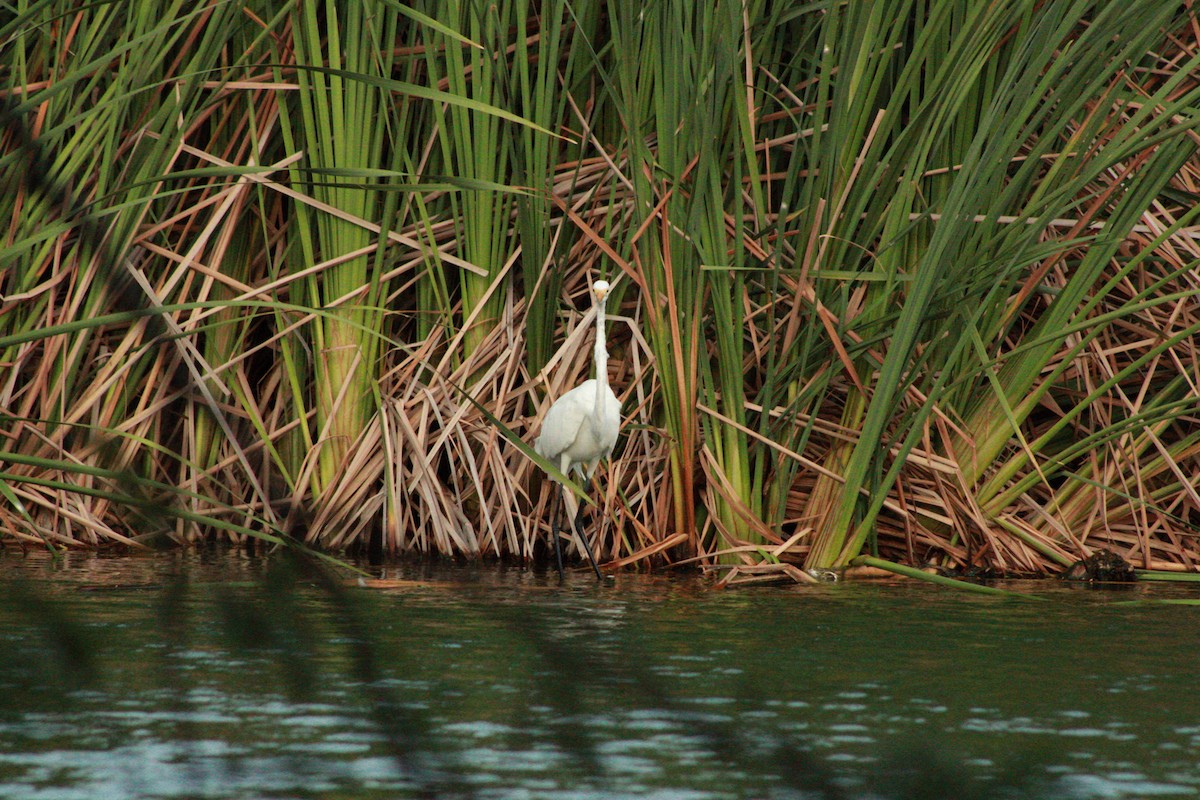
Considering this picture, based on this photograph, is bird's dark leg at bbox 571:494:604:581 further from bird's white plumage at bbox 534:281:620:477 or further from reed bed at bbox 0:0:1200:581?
bird's white plumage at bbox 534:281:620:477

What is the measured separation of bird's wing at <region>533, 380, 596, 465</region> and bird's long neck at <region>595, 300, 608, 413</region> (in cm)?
5

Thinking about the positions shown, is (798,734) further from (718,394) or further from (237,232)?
(237,232)

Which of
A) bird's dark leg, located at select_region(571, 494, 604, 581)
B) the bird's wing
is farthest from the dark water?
the bird's wing

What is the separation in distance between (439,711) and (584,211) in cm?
348

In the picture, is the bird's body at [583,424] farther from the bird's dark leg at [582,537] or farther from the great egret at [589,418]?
the bird's dark leg at [582,537]

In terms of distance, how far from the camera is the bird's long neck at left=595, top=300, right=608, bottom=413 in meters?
6.36

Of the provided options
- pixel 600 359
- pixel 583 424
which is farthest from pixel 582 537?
pixel 600 359

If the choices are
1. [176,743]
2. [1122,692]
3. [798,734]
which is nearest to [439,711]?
[176,743]

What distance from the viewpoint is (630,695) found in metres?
3.89

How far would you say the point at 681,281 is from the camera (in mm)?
6227

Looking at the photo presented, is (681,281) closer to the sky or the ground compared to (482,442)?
closer to the sky

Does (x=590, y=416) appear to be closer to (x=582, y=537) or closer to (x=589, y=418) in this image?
(x=589, y=418)

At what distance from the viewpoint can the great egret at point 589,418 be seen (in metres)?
6.37

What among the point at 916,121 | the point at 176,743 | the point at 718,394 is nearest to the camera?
the point at 176,743
